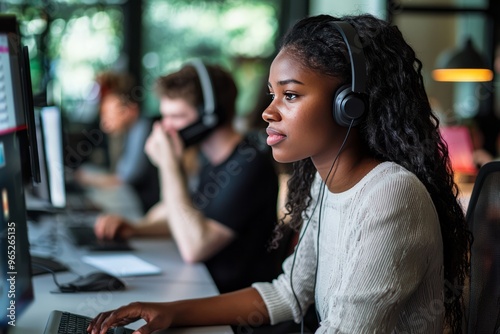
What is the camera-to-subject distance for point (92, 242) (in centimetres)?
239

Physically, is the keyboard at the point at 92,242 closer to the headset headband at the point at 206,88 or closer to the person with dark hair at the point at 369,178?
the headset headband at the point at 206,88

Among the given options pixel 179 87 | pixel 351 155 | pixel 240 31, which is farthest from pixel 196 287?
pixel 240 31

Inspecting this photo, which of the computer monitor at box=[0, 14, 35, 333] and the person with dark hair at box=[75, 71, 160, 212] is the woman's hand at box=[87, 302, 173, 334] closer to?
the computer monitor at box=[0, 14, 35, 333]

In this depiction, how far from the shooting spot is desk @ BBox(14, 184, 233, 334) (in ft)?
4.77

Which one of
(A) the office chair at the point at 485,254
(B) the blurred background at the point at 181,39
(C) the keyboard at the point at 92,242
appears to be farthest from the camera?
(B) the blurred background at the point at 181,39

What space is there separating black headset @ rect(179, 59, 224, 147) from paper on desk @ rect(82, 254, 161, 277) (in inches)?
18.8

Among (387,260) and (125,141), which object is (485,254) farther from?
(125,141)

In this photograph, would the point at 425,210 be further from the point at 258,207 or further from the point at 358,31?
the point at 258,207

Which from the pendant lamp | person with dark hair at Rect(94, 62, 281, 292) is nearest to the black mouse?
person with dark hair at Rect(94, 62, 281, 292)

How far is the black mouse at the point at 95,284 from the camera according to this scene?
1682mm

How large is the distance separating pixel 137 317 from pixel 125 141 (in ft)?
11.0

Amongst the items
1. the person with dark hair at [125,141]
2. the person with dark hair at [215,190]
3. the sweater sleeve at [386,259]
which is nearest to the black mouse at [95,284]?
the person with dark hair at [215,190]

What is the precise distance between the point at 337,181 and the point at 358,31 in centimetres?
27

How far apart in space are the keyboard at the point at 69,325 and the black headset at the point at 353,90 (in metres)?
0.54
